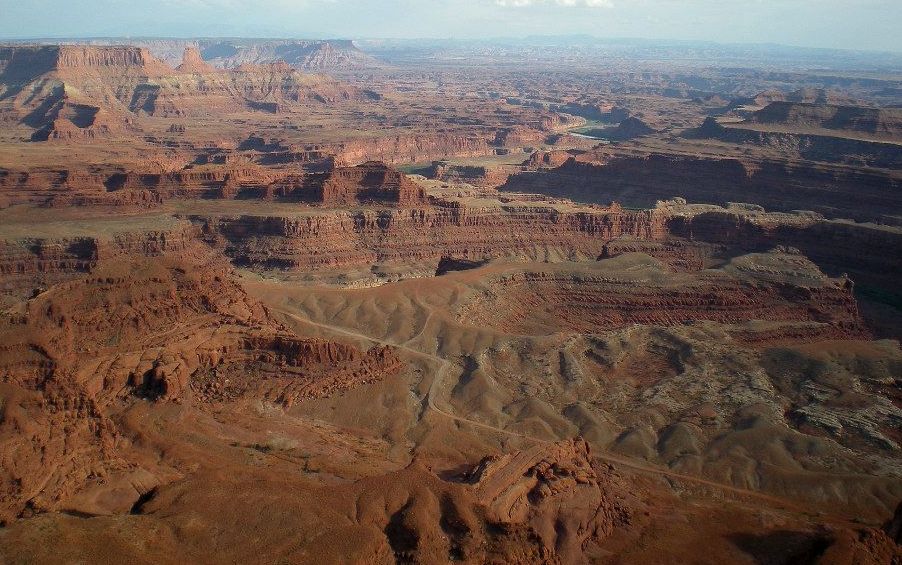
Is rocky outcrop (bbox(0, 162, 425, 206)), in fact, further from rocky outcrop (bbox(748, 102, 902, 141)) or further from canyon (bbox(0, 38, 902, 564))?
rocky outcrop (bbox(748, 102, 902, 141))

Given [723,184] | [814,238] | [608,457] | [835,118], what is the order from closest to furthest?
[608,457], [814,238], [723,184], [835,118]

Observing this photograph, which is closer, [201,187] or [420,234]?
[420,234]

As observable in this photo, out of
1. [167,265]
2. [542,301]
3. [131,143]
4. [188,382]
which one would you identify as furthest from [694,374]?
[131,143]

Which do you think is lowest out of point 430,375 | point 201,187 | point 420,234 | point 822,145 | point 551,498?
point 430,375

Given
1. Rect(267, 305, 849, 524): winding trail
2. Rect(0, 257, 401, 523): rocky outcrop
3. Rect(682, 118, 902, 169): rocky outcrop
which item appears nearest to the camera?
Rect(0, 257, 401, 523): rocky outcrop

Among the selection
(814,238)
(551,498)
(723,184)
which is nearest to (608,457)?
(551,498)

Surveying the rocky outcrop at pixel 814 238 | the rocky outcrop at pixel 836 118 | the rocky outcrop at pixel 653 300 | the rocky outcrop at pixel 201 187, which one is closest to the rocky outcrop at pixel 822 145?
the rocky outcrop at pixel 836 118

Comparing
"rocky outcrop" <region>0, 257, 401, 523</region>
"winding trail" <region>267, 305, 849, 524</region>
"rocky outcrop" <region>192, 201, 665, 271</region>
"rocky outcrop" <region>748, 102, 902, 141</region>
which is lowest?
"winding trail" <region>267, 305, 849, 524</region>

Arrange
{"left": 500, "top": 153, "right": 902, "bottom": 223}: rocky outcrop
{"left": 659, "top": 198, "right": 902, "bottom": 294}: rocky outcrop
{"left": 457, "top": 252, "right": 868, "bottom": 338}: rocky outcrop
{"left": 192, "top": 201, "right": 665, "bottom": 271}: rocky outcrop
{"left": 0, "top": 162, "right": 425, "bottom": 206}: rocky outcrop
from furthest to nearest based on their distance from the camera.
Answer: {"left": 500, "top": 153, "right": 902, "bottom": 223}: rocky outcrop < {"left": 0, "top": 162, "right": 425, "bottom": 206}: rocky outcrop < {"left": 192, "top": 201, "right": 665, "bottom": 271}: rocky outcrop < {"left": 659, "top": 198, "right": 902, "bottom": 294}: rocky outcrop < {"left": 457, "top": 252, "right": 868, "bottom": 338}: rocky outcrop

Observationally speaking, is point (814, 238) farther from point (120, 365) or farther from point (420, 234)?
point (120, 365)

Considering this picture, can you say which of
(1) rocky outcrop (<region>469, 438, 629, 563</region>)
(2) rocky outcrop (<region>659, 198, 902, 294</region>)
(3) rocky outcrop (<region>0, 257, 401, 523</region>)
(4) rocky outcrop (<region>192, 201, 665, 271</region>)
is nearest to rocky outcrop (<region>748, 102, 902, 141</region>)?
(2) rocky outcrop (<region>659, 198, 902, 294</region>)

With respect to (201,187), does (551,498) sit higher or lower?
lower

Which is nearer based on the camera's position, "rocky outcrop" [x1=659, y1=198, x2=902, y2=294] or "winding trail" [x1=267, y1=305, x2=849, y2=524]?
"winding trail" [x1=267, y1=305, x2=849, y2=524]
